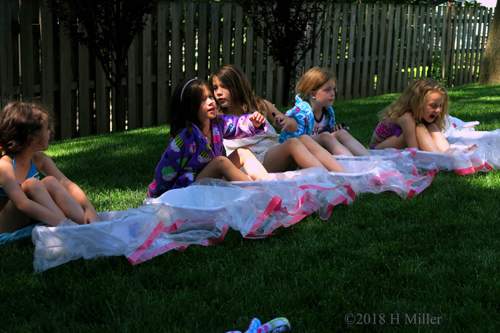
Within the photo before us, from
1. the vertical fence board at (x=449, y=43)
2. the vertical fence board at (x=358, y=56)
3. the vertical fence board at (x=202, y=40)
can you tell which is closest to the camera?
the vertical fence board at (x=202, y=40)

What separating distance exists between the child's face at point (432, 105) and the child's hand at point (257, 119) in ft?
6.04

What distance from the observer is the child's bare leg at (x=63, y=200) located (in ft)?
9.58

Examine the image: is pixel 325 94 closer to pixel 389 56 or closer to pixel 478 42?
pixel 389 56

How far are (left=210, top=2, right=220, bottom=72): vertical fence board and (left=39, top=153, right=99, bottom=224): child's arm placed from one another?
508cm

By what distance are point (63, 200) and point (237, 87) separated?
1714mm

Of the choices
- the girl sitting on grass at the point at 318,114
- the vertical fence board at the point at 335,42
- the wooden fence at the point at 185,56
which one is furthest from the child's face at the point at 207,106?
the vertical fence board at the point at 335,42

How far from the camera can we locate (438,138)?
15.7 feet

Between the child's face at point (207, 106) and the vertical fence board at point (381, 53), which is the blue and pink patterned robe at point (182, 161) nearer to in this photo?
the child's face at point (207, 106)

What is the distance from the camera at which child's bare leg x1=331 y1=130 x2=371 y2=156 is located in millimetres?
4516

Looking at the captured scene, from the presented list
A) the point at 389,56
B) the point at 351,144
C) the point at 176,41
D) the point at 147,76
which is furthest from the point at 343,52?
the point at 351,144

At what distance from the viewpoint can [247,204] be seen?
3.07m

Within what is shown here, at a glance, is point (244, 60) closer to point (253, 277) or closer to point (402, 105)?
point (402, 105)

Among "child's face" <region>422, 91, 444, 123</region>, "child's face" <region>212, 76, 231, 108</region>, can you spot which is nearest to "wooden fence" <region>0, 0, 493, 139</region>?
"child's face" <region>212, 76, 231, 108</region>

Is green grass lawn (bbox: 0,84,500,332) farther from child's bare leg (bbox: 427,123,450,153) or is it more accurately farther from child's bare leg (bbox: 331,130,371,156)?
child's bare leg (bbox: 427,123,450,153)
